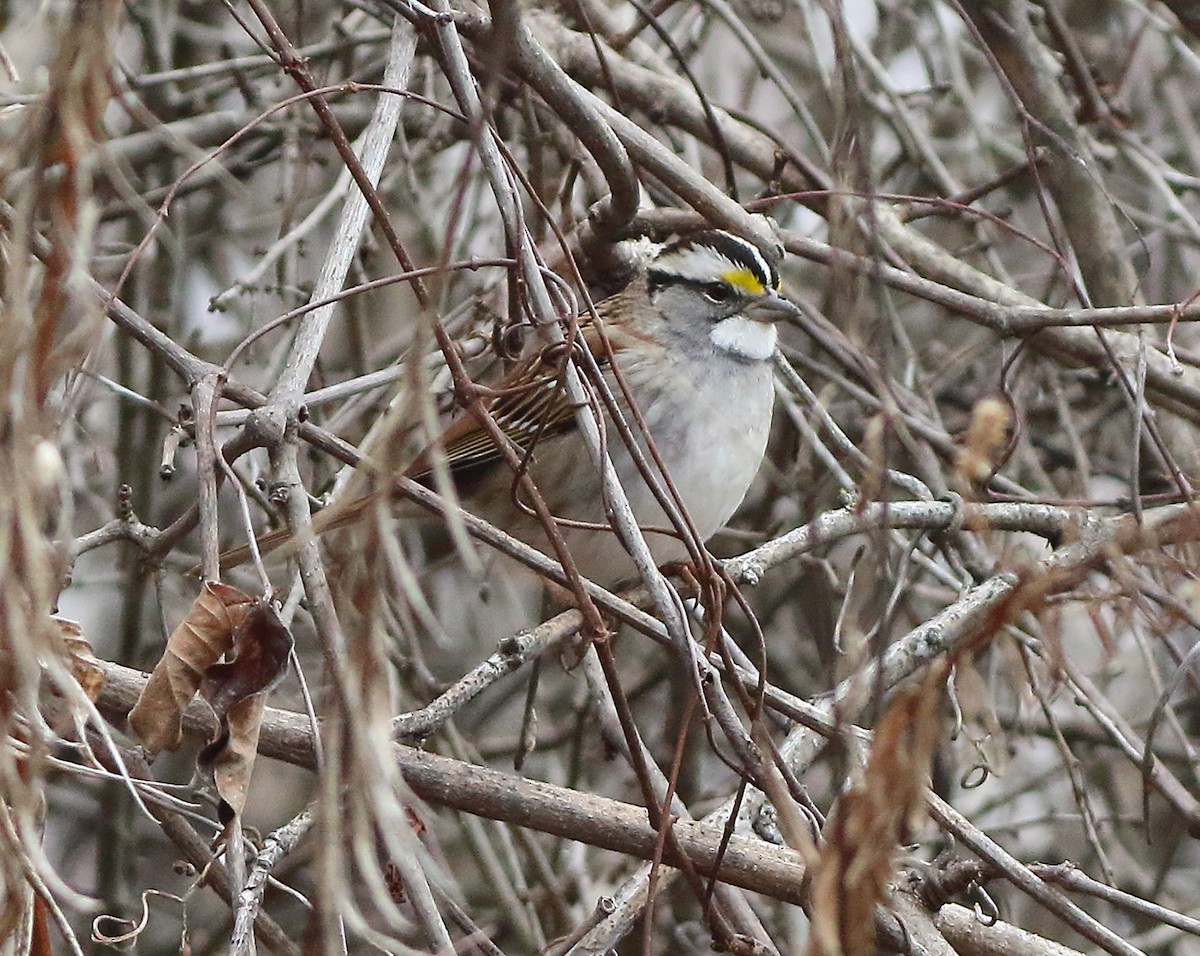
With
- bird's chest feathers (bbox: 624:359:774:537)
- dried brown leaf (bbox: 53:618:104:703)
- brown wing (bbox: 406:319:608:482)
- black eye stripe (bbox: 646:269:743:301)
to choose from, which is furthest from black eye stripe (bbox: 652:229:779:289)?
dried brown leaf (bbox: 53:618:104:703)

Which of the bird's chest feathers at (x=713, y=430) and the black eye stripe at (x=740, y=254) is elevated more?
the black eye stripe at (x=740, y=254)

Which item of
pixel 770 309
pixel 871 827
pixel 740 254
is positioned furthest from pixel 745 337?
pixel 871 827

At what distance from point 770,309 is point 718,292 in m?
0.24

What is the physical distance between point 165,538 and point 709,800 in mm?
2308

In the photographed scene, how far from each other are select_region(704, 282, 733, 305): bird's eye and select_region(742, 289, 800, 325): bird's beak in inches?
4.0

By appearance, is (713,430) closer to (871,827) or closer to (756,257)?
(756,257)

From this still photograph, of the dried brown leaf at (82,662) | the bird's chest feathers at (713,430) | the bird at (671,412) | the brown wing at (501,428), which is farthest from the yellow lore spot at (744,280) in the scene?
the dried brown leaf at (82,662)

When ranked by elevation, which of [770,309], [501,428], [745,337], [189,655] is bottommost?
[501,428]

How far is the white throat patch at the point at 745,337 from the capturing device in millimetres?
4344

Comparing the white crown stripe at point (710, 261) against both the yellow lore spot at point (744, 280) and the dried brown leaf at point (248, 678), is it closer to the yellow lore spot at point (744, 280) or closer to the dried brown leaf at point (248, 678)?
the yellow lore spot at point (744, 280)

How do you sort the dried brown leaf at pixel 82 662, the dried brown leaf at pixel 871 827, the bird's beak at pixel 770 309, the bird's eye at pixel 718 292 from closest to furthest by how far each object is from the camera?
the dried brown leaf at pixel 871 827 < the dried brown leaf at pixel 82 662 < the bird's beak at pixel 770 309 < the bird's eye at pixel 718 292

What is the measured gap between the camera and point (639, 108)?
4.29m

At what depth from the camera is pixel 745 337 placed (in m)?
4.39

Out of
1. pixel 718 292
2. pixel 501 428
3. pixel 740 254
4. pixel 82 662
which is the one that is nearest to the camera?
pixel 82 662
